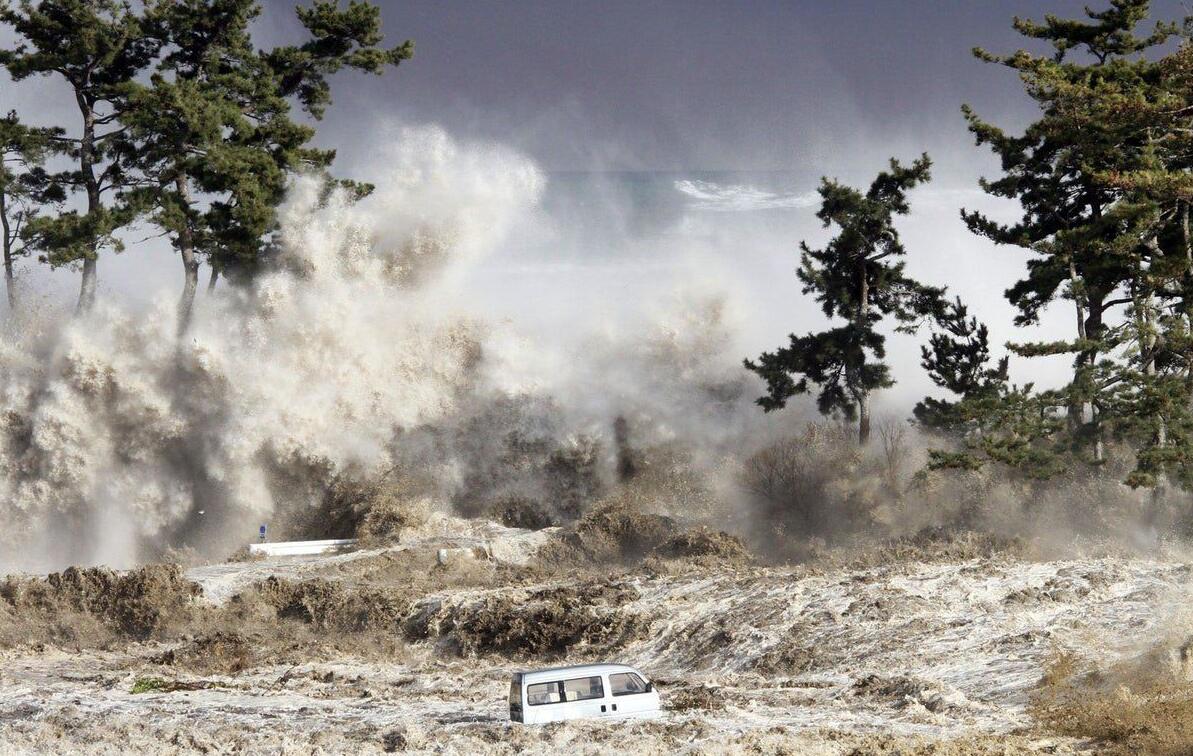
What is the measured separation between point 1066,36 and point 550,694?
23091mm

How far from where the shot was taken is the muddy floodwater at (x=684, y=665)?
17.8m

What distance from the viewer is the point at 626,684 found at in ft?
59.6

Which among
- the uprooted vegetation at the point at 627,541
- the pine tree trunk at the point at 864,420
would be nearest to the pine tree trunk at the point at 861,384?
the pine tree trunk at the point at 864,420

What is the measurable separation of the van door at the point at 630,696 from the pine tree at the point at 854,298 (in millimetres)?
18428

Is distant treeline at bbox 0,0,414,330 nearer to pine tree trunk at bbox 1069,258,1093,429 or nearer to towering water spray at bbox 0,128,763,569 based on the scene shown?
towering water spray at bbox 0,128,763,569

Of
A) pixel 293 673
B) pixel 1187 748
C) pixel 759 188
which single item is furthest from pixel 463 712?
pixel 759 188

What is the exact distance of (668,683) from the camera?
21344 mm

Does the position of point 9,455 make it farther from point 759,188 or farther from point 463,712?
point 759,188

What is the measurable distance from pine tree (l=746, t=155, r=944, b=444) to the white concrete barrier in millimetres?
11967

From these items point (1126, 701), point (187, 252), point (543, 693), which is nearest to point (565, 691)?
point (543, 693)

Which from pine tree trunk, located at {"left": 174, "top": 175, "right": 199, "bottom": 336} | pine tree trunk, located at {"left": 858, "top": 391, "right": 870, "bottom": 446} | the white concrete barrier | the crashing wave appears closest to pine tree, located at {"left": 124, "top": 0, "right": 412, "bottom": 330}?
pine tree trunk, located at {"left": 174, "top": 175, "right": 199, "bottom": 336}

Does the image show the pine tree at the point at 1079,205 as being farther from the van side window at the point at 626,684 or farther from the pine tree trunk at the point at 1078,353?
the van side window at the point at 626,684

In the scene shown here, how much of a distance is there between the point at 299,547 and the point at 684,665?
14.9 metres

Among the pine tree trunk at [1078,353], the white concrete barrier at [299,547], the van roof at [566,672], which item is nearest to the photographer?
the van roof at [566,672]
